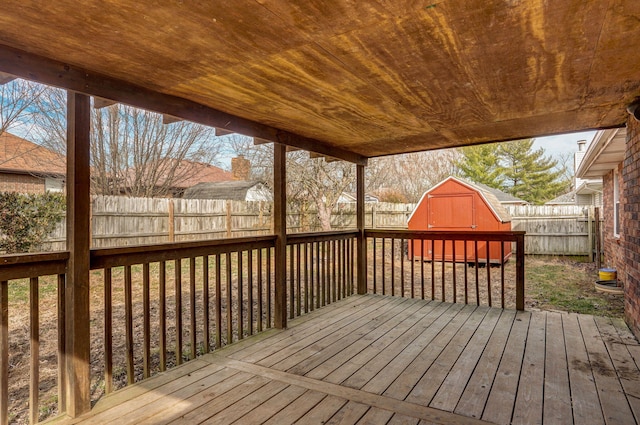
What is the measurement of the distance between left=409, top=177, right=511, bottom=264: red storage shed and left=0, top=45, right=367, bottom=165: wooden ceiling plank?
653 centimetres

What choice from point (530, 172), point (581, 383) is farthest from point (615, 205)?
point (530, 172)

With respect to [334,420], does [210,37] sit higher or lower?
higher

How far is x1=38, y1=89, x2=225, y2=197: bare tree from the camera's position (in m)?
7.64

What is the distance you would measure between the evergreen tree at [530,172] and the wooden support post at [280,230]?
2116 centimetres

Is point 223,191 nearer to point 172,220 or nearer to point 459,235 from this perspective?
point 172,220

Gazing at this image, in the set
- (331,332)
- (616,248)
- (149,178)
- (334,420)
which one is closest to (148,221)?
(149,178)

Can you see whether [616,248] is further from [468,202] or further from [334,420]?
[334,420]

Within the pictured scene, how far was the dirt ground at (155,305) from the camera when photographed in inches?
119

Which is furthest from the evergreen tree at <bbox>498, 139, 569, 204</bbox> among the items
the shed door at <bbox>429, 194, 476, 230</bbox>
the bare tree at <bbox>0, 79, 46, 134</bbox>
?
the bare tree at <bbox>0, 79, 46, 134</bbox>

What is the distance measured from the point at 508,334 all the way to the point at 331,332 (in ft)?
5.51

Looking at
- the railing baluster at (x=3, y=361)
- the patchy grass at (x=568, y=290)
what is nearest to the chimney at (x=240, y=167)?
the patchy grass at (x=568, y=290)

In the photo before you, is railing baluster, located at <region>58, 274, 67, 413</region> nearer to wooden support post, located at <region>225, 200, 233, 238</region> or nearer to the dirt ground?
the dirt ground

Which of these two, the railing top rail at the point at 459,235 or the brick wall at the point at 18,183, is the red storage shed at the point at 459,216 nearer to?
the railing top rail at the point at 459,235

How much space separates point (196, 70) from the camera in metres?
2.20
